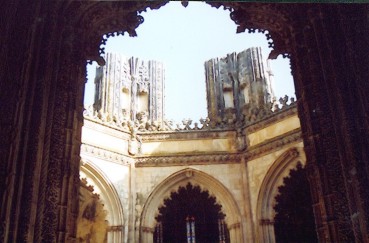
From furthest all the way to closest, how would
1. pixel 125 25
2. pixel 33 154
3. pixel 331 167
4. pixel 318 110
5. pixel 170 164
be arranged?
pixel 170 164
pixel 125 25
pixel 318 110
pixel 331 167
pixel 33 154

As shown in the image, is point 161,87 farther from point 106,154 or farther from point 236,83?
point 106,154

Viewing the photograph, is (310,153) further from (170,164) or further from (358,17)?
(170,164)

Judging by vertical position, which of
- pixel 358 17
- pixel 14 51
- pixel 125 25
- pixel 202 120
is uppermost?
pixel 202 120

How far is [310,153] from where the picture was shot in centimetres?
609

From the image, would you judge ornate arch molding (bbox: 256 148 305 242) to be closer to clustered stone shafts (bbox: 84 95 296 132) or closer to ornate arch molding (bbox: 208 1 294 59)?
A: clustered stone shafts (bbox: 84 95 296 132)

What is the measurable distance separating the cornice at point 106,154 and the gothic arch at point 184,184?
1214 millimetres

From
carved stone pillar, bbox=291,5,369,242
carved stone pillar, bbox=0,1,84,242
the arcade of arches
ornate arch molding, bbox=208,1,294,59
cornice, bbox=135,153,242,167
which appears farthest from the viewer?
cornice, bbox=135,153,242,167

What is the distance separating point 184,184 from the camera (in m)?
13.8

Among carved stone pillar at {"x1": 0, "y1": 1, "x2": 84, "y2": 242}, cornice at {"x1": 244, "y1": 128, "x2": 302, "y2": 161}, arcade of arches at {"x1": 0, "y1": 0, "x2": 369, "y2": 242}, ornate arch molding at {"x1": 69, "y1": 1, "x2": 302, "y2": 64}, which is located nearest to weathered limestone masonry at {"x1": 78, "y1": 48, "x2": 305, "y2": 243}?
cornice at {"x1": 244, "y1": 128, "x2": 302, "y2": 161}

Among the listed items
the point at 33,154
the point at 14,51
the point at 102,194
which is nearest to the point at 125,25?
the point at 14,51

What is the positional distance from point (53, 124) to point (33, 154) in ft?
1.96

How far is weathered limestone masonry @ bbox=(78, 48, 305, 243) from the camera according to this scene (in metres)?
12.9

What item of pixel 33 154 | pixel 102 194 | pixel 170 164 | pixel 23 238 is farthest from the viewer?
pixel 170 164

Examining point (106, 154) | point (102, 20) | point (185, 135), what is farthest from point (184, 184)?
point (102, 20)
